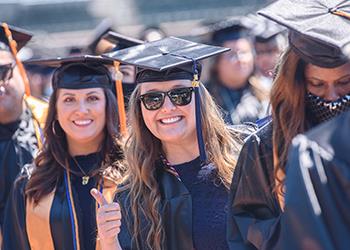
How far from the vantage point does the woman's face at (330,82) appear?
9.29ft

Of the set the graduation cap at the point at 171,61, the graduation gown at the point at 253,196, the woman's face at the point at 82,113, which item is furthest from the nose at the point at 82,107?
the graduation gown at the point at 253,196

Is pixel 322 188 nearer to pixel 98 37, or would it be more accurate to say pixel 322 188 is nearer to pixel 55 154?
pixel 55 154

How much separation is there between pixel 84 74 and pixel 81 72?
0.06 ft

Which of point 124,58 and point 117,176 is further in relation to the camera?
point 117,176

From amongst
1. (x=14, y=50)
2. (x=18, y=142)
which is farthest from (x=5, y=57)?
(x=18, y=142)

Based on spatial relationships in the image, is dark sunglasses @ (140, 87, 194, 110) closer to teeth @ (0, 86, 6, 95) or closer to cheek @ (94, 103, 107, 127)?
cheek @ (94, 103, 107, 127)

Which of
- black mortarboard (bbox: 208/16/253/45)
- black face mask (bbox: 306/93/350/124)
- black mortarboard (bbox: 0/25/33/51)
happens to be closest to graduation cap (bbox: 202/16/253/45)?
black mortarboard (bbox: 208/16/253/45)

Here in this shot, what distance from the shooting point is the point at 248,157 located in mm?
3059

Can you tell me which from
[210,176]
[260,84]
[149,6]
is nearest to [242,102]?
[260,84]

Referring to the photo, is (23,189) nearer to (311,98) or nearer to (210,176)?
(210,176)

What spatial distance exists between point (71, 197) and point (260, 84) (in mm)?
2243

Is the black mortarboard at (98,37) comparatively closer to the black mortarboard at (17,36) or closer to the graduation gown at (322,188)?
the black mortarboard at (17,36)

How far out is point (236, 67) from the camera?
240 inches

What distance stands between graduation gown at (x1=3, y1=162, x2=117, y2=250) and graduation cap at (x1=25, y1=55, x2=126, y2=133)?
0.41 metres
